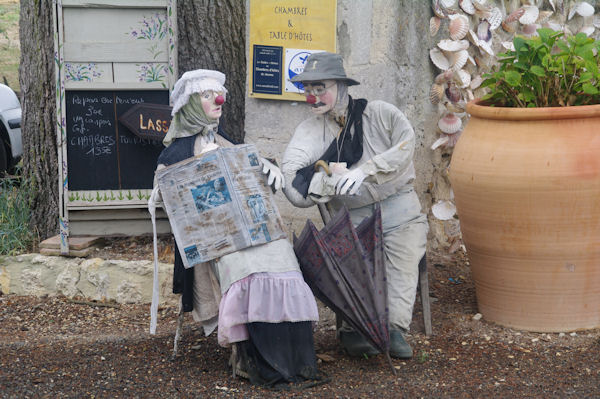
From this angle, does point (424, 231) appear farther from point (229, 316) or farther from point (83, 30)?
point (83, 30)

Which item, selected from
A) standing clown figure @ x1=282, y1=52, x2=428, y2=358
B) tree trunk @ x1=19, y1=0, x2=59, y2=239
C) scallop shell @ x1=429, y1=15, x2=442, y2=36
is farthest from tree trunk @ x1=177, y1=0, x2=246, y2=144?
standing clown figure @ x1=282, y1=52, x2=428, y2=358

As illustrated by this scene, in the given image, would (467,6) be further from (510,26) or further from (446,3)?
(510,26)

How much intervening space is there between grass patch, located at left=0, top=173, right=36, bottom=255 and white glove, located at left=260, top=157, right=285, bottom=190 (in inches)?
→ 87.5

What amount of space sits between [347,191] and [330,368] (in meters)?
0.84

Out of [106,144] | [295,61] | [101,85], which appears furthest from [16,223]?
[295,61]

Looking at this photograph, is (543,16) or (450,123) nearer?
(450,123)

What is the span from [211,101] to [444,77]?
1.91 meters

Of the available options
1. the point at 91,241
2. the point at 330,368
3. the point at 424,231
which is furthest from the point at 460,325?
the point at 91,241

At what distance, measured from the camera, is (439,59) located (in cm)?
514

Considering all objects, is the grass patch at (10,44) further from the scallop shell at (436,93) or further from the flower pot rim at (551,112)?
the flower pot rim at (551,112)

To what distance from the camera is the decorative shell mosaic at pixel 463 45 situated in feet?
16.8

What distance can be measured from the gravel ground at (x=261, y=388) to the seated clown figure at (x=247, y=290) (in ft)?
0.43

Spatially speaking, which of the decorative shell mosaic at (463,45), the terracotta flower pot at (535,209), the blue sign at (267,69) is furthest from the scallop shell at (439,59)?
the blue sign at (267,69)

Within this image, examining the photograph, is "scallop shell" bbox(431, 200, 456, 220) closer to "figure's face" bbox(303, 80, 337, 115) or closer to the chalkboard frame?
"figure's face" bbox(303, 80, 337, 115)
